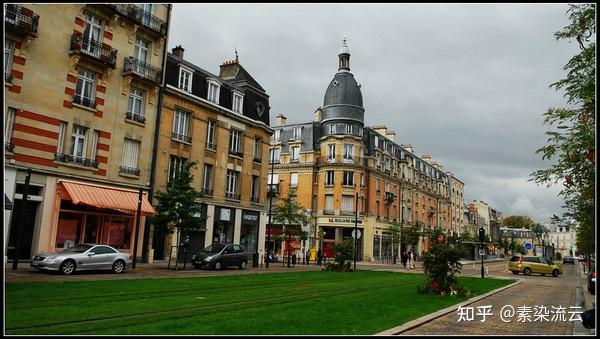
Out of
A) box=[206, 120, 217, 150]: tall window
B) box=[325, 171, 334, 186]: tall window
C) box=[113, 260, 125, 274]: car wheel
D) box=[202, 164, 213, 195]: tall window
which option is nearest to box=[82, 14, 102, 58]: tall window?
box=[206, 120, 217, 150]: tall window

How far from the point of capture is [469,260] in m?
68.5

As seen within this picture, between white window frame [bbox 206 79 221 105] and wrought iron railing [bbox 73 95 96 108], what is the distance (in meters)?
8.54

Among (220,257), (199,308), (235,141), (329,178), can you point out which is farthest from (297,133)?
(199,308)

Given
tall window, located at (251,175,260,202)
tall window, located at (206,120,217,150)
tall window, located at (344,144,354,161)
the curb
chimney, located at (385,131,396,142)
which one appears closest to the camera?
the curb

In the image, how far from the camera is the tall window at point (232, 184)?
3391cm

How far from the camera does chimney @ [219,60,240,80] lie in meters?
37.8

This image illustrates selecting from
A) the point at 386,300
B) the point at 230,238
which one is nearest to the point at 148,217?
the point at 230,238

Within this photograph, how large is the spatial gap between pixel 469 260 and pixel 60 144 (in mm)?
59340

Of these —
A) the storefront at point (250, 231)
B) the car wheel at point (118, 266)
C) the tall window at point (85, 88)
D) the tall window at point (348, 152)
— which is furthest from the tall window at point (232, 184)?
the tall window at point (348, 152)

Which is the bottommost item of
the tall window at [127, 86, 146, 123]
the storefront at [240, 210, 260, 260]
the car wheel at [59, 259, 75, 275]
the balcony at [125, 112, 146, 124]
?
the car wheel at [59, 259, 75, 275]

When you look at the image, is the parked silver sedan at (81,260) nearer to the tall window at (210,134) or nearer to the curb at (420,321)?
the tall window at (210,134)

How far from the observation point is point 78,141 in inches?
964

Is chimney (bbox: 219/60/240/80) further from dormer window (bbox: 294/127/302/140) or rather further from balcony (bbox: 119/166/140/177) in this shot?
dormer window (bbox: 294/127/302/140)

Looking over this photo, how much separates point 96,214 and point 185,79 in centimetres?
1055
